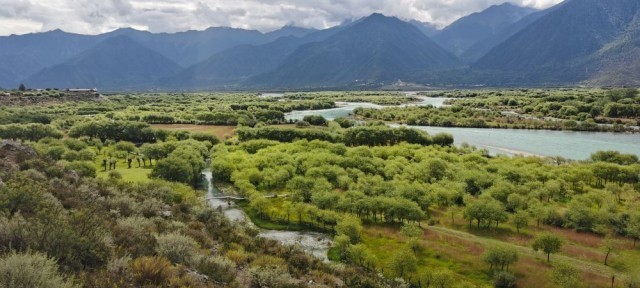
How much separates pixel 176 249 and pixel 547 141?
460ft

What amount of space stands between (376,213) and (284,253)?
35.4 m

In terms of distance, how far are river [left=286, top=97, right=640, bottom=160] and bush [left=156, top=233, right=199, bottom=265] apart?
113 metres

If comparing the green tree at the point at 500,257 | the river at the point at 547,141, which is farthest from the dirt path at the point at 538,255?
the river at the point at 547,141

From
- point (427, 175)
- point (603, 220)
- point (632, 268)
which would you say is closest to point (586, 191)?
point (603, 220)

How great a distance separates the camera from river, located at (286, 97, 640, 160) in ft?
392

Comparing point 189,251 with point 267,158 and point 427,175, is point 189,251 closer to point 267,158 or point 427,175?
point 427,175

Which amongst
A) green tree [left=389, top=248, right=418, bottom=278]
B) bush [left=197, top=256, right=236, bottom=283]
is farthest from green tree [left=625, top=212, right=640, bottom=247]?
bush [left=197, top=256, right=236, bottom=283]

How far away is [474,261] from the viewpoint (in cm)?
4866

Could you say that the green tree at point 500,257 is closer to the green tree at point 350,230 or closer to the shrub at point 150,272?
the green tree at point 350,230

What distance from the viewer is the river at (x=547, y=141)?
119500mm

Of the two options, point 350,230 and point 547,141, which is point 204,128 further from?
point 547,141

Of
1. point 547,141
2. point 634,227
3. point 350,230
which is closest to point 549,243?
point 634,227

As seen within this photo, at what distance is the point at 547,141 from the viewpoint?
13550 cm

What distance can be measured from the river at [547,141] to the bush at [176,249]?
11292cm
